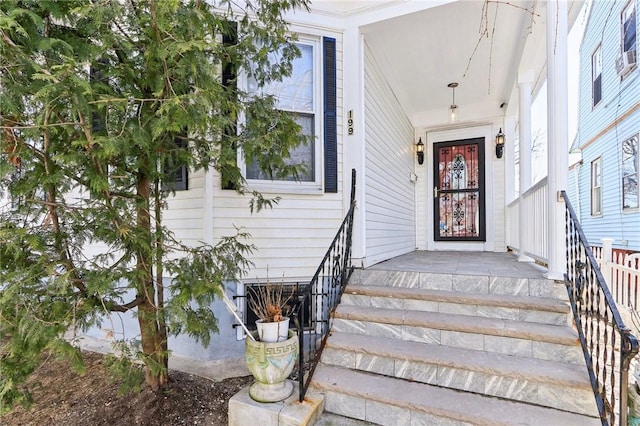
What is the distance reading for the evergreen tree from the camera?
1.72 metres

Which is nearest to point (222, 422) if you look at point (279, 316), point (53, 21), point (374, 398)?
point (279, 316)

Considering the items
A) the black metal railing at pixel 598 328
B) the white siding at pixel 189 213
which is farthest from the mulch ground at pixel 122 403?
the black metal railing at pixel 598 328

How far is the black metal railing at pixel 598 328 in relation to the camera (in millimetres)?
1641

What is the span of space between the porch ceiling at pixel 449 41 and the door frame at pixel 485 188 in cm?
71

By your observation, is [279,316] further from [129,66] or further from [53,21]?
[53,21]

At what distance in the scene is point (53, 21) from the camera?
1.97 meters

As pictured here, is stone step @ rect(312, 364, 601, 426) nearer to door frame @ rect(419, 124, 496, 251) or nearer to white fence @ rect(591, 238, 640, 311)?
white fence @ rect(591, 238, 640, 311)

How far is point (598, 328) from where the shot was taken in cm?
199

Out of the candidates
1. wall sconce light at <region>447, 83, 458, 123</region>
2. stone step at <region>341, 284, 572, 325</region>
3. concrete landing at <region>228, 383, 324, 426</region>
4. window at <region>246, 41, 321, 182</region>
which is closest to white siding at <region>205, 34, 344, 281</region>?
window at <region>246, 41, 321, 182</region>

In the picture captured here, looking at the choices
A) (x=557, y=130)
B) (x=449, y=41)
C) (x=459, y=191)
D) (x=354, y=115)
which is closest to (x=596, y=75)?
(x=459, y=191)

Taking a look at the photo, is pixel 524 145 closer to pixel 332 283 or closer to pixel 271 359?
pixel 332 283

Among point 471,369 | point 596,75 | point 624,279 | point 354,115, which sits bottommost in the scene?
point 471,369

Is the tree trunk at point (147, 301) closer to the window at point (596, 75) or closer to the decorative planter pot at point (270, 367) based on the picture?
the decorative planter pot at point (270, 367)

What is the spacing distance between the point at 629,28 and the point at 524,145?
4.36 m
